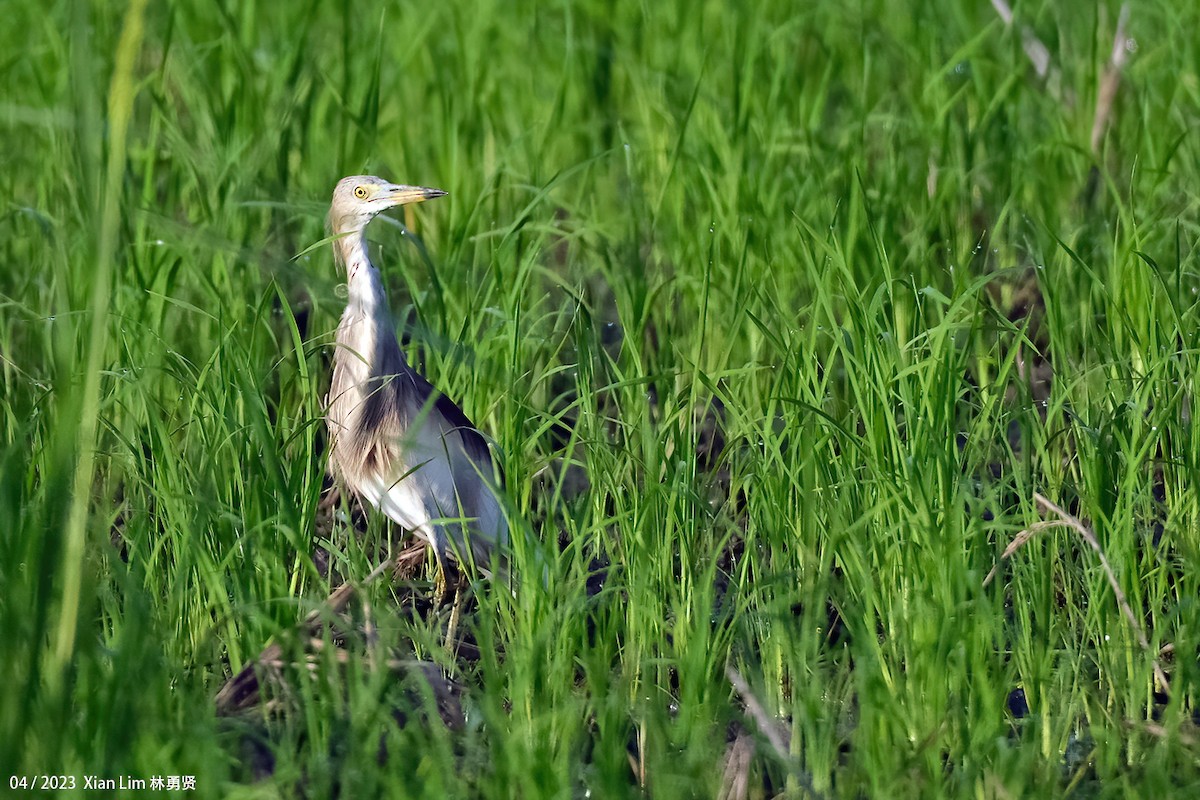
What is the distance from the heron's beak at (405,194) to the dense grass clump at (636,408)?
0.21m

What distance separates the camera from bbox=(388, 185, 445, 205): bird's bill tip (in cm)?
365

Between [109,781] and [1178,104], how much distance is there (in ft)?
12.2

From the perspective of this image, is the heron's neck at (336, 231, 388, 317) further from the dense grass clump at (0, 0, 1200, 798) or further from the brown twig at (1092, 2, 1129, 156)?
the brown twig at (1092, 2, 1129, 156)

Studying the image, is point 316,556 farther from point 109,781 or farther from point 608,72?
point 608,72

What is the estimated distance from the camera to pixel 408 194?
369 cm

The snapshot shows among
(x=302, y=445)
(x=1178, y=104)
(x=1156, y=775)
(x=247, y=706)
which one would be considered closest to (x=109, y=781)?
(x=247, y=706)

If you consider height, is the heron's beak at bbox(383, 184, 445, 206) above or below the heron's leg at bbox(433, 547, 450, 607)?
above

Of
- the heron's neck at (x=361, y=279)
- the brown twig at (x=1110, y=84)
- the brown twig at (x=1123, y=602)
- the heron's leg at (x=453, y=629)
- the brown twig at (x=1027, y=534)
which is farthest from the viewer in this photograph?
the brown twig at (x=1110, y=84)

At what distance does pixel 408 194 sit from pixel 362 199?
0.42 feet

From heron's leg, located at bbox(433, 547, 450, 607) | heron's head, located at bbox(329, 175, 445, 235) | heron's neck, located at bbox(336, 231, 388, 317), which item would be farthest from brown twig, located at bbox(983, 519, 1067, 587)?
heron's head, located at bbox(329, 175, 445, 235)

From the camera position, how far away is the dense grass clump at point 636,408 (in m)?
2.27

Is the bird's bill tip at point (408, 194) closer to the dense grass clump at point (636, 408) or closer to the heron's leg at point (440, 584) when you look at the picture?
the dense grass clump at point (636, 408)

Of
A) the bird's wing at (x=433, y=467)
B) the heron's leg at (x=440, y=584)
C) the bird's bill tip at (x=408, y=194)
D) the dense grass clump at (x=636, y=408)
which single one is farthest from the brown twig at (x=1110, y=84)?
the heron's leg at (x=440, y=584)

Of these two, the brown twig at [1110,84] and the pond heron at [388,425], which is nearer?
the pond heron at [388,425]
